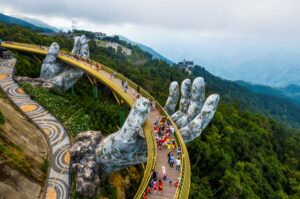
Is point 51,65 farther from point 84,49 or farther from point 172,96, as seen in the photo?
point 172,96

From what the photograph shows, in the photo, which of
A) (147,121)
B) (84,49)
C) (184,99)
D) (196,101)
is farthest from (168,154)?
(84,49)

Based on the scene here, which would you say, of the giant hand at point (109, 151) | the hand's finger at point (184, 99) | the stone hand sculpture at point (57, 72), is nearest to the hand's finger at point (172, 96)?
the hand's finger at point (184, 99)

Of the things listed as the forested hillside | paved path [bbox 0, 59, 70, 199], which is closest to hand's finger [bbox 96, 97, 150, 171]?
paved path [bbox 0, 59, 70, 199]

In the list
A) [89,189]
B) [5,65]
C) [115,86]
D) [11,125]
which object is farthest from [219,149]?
[5,65]

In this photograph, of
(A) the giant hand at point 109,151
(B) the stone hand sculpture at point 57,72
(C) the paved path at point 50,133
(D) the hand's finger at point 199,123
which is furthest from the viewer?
(B) the stone hand sculpture at point 57,72

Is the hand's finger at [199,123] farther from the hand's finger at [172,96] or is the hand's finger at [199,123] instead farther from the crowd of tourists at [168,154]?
the hand's finger at [172,96]

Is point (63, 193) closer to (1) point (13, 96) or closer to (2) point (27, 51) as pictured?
(1) point (13, 96)
